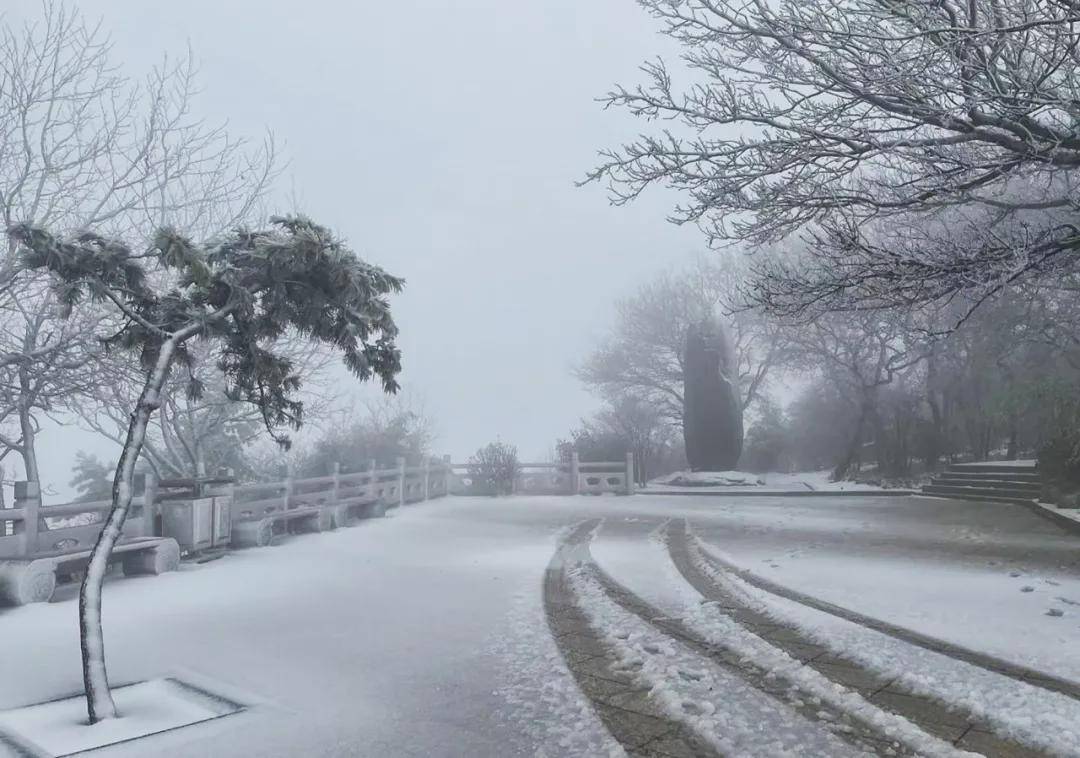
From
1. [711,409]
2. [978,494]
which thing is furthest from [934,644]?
[711,409]

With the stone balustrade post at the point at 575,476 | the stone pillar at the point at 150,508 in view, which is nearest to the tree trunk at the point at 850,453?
the stone balustrade post at the point at 575,476

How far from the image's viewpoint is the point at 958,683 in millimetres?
4457

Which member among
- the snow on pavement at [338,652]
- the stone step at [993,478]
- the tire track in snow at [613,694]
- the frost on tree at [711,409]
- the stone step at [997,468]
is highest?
the frost on tree at [711,409]

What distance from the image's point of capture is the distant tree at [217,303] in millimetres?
4414

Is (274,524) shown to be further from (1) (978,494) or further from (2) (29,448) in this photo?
(1) (978,494)

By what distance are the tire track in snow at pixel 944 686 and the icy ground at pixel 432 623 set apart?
Answer: 19.5 inches

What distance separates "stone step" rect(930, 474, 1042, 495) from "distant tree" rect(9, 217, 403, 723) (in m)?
15.2

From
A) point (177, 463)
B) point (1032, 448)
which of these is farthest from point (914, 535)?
point (177, 463)

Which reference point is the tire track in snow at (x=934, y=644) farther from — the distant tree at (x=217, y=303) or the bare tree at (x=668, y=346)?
the bare tree at (x=668, y=346)

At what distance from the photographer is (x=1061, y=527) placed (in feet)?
37.6

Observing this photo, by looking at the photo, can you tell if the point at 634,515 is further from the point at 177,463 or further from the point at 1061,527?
the point at 177,463

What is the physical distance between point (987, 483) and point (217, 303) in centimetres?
1768

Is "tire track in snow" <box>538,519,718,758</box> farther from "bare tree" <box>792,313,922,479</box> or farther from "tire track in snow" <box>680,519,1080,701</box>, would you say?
"bare tree" <box>792,313,922,479</box>

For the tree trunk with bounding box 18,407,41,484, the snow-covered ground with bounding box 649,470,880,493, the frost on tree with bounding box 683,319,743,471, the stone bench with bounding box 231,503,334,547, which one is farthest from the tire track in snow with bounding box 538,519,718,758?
the frost on tree with bounding box 683,319,743,471
